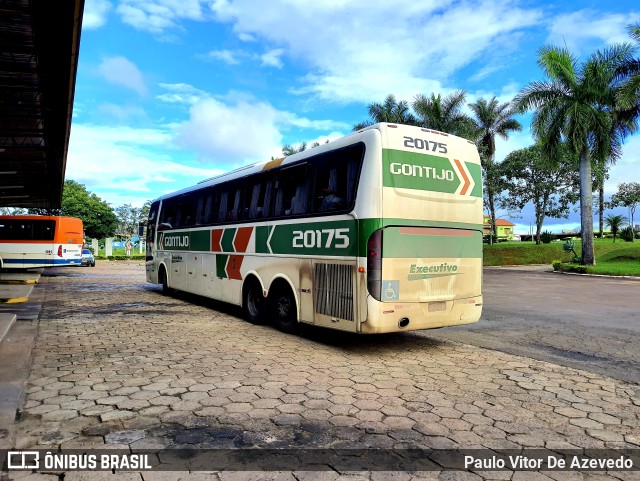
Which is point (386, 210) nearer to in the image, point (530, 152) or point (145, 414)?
point (145, 414)

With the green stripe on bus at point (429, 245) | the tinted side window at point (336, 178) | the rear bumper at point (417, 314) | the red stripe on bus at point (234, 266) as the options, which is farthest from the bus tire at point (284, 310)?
the green stripe on bus at point (429, 245)

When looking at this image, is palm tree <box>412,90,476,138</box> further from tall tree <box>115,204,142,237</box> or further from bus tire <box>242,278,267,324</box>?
A: tall tree <box>115,204,142,237</box>

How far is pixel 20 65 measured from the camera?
41.4 ft

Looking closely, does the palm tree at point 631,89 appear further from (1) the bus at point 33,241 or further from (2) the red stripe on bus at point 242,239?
(1) the bus at point 33,241

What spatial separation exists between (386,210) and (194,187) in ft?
23.1

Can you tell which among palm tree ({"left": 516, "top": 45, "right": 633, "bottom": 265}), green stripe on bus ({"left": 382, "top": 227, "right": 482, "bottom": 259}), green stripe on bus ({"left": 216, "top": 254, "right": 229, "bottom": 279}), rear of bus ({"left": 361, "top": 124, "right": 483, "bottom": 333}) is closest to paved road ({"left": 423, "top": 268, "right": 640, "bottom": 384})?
rear of bus ({"left": 361, "top": 124, "right": 483, "bottom": 333})

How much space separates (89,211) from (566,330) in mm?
64551

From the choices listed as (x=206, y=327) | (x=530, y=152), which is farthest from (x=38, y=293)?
(x=530, y=152)

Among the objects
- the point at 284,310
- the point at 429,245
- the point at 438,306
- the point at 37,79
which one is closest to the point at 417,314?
the point at 438,306

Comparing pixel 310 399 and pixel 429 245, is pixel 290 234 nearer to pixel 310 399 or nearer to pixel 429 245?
pixel 429 245

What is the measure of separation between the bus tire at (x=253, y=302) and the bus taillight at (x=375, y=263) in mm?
3113

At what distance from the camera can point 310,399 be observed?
446 cm

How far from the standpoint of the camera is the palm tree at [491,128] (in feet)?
130

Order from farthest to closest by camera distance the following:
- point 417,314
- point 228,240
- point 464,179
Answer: point 228,240 → point 464,179 → point 417,314
